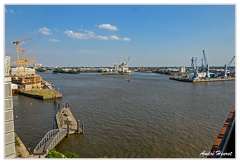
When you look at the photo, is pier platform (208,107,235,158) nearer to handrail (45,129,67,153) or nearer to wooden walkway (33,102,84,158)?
wooden walkway (33,102,84,158)

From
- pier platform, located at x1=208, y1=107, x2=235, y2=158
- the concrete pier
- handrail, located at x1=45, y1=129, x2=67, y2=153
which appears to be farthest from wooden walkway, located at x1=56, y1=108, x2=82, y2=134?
pier platform, located at x1=208, y1=107, x2=235, y2=158

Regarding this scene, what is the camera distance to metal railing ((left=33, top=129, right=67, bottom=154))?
6.17m

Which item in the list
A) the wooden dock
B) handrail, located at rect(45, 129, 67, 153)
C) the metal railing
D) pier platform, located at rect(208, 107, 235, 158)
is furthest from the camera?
the wooden dock

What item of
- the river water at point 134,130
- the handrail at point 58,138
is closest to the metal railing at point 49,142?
the handrail at point 58,138

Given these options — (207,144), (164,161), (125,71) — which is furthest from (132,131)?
(125,71)

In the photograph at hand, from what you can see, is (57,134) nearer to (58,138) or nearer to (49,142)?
(58,138)

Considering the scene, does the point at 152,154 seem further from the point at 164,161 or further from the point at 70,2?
the point at 70,2

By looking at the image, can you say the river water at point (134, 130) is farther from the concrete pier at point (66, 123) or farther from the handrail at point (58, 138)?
the concrete pier at point (66, 123)

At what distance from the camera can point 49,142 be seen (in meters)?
6.82

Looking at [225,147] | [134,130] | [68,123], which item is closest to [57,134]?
[68,123]

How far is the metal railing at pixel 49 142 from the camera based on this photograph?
20.2ft

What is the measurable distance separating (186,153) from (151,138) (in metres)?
1.48

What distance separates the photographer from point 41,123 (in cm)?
957

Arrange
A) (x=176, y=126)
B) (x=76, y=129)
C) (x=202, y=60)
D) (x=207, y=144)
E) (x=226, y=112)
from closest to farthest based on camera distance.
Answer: (x=207, y=144) → (x=76, y=129) → (x=176, y=126) → (x=226, y=112) → (x=202, y=60)
